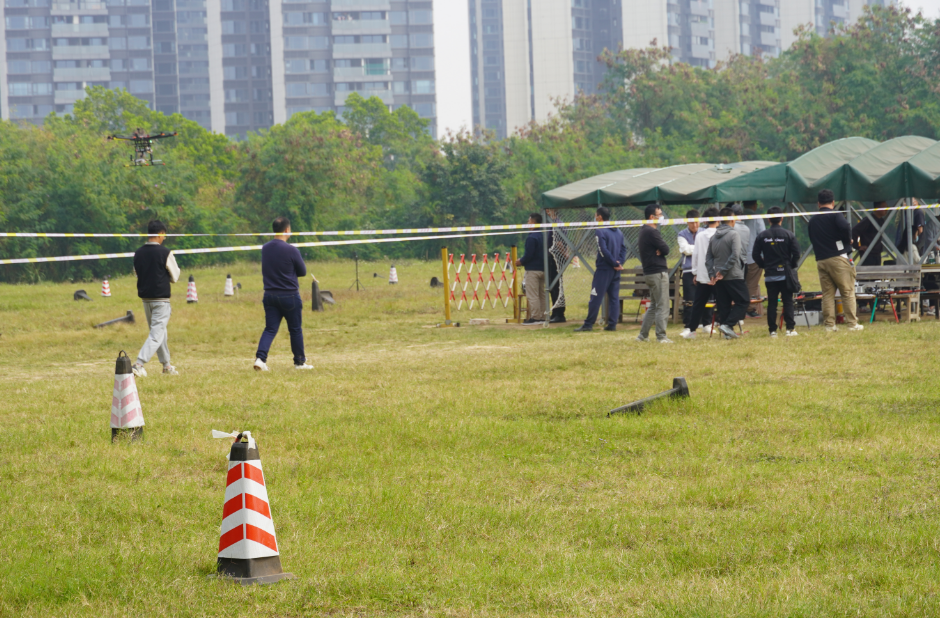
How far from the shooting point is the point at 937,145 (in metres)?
16.8

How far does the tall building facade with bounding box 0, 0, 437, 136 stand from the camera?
381 feet

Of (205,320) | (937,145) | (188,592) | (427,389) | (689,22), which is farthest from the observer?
(689,22)

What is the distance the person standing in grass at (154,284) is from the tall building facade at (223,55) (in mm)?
107860

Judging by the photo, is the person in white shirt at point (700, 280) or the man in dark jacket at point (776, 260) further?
the person in white shirt at point (700, 280)

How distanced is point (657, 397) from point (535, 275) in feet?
31.7

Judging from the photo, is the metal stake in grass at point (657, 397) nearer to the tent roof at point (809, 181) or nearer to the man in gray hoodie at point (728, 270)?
the man in gray hoodie at point (728, 270)

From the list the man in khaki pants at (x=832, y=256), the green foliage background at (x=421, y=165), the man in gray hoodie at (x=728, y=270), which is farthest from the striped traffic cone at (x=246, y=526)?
the green foliage background at (x=421, y=165)

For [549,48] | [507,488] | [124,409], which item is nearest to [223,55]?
[549,48]

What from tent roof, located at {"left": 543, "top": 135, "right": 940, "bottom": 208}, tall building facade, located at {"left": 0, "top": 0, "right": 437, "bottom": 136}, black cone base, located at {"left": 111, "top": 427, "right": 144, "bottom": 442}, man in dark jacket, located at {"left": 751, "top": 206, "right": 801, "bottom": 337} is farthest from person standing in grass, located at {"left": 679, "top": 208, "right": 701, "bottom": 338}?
tall building facade, located at {"left": 0, "top": 0, "right": 437, "bottom": 136}

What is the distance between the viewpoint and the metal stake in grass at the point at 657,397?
26.7 feet

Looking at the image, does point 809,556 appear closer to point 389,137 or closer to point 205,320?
point 205,320

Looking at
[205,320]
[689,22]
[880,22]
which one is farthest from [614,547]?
[689,22]

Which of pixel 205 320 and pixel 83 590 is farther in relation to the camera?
pixel 205 320

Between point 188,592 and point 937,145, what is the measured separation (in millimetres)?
15654
